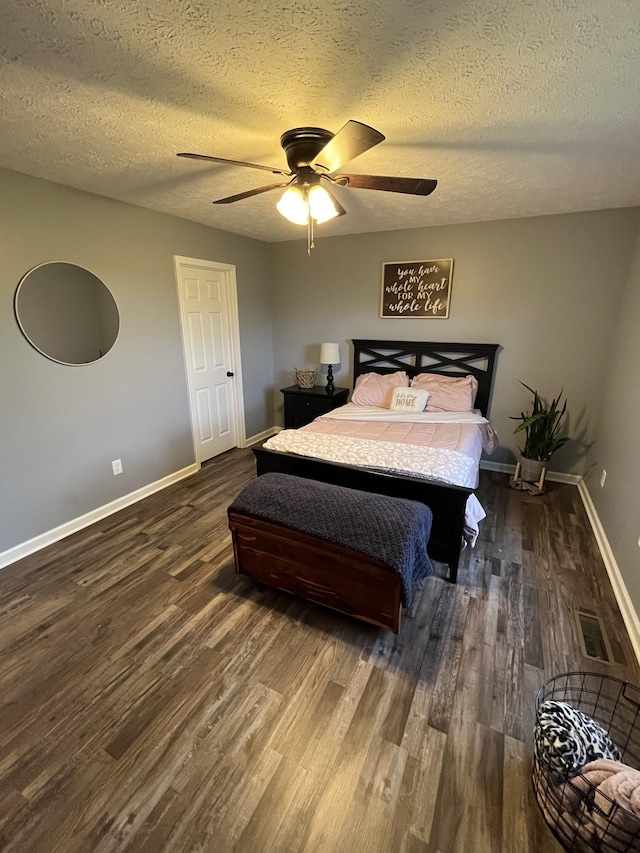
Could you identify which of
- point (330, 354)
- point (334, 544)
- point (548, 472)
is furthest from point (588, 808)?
point (330, 354)

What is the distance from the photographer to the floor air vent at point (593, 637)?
1.75 m

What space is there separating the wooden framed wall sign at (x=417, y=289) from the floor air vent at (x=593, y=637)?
279 centimetres

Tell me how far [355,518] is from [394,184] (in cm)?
160

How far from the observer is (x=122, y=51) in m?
1.21

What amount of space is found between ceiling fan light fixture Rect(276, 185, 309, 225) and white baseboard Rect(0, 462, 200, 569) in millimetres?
2608

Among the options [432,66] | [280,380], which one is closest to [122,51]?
[432,66]

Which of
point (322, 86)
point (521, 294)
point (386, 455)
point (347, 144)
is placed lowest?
point (386, 455)

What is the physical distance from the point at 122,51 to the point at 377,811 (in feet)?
8.81

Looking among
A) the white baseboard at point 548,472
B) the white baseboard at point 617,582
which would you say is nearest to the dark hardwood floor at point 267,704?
the white baseboard at point 617,582

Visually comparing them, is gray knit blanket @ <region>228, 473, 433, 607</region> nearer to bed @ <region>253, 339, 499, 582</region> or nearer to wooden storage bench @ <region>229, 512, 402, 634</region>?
wooden storage bench @ <region>229, 512, 402, 634</region>

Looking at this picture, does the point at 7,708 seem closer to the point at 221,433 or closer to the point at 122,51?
the point at 122,51

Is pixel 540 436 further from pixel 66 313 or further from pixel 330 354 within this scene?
pixel 66 313

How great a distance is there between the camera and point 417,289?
3768 mm

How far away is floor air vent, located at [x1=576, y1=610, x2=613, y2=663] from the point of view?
175 cm
